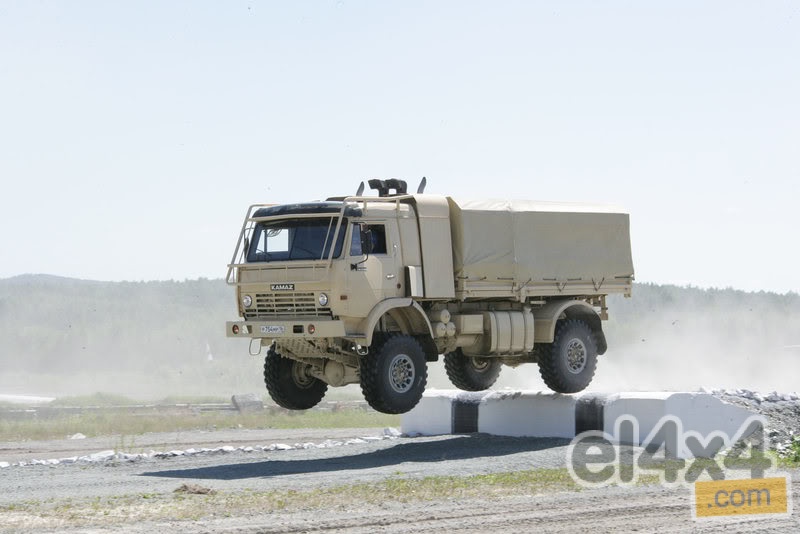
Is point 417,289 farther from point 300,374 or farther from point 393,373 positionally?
point 300,374

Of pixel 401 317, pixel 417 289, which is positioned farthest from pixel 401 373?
pixel 417 289

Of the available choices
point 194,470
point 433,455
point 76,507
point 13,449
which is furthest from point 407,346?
point 13,449

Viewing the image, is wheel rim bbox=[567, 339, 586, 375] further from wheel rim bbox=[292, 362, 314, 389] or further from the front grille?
the front grille

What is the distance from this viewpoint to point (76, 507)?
12.8 m

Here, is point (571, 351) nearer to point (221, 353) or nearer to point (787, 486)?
point (787, 486)

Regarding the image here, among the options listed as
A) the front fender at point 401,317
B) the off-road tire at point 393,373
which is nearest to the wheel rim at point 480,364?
the front fender at point 401,317

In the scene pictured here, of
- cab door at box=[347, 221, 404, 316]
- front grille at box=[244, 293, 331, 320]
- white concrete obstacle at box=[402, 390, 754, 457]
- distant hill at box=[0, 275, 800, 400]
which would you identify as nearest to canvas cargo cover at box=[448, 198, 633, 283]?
cab door at box=[347, 221, 404, 316]

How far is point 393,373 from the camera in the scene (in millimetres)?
18750

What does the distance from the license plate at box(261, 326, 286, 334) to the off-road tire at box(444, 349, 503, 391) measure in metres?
4.98

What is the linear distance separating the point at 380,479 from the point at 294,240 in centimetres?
479

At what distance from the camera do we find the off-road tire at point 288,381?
20453mm

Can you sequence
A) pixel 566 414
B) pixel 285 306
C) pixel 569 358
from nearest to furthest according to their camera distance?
pixel 285 306, pixel 566 414, pixel 569 358

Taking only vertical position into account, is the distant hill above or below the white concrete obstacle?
above

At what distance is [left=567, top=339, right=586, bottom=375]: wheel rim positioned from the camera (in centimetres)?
2156
